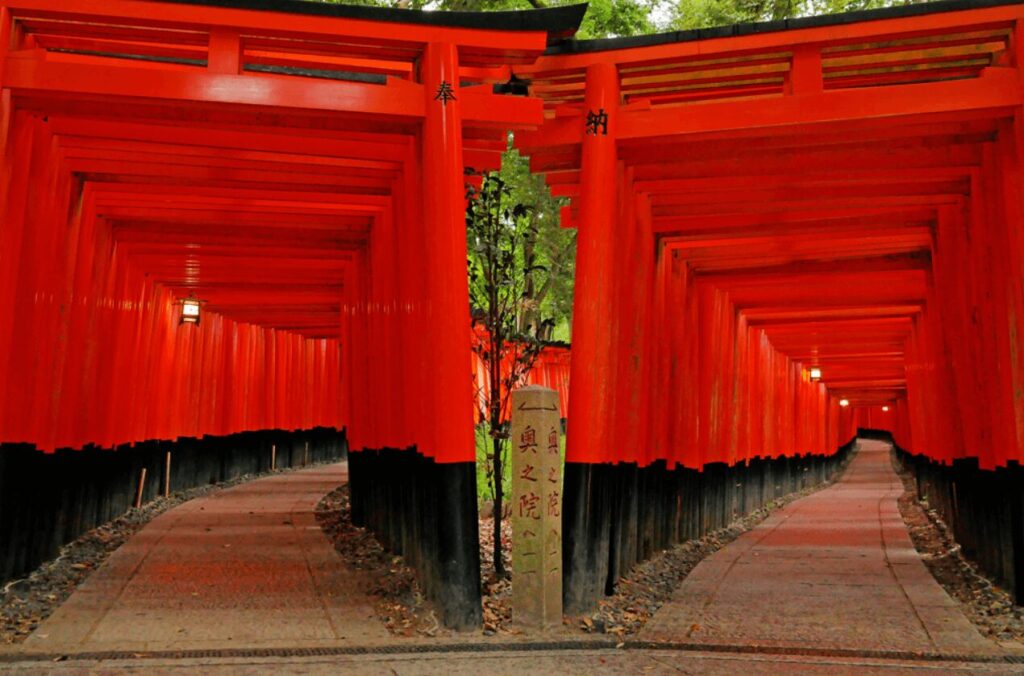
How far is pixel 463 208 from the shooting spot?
23.9ft

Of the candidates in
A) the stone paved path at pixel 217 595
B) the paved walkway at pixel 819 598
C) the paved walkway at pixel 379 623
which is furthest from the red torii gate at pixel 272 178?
the paved walkway at pixel 819 598

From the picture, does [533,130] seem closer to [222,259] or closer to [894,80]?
[894,80]

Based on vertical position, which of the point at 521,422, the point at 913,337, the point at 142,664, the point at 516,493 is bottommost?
the point at 142,664

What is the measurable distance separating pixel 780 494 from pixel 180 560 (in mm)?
15138

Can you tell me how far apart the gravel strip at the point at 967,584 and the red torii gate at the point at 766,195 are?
0.39 metres

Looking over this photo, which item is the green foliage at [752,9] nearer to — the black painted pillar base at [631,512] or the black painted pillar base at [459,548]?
the black painted pillar base at [631,512]

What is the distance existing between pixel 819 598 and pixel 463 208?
4.42 metres

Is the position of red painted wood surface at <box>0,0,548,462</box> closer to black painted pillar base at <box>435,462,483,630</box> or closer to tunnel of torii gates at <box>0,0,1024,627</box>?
tunnel of torii gates at <box>0,0,1024,627</box>

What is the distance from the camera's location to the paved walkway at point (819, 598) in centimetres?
688

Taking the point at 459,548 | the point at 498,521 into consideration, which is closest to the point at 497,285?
the point at 498,521

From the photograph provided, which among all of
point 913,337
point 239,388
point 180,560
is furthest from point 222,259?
point 913,337

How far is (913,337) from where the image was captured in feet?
60.0

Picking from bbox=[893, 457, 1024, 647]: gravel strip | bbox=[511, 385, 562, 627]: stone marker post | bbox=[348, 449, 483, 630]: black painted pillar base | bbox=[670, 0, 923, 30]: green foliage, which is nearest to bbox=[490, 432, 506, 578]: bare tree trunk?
bbox=[348, 449, 483, 630]: black painted pillar base

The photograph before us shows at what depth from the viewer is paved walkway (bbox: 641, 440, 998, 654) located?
6.88 meters
